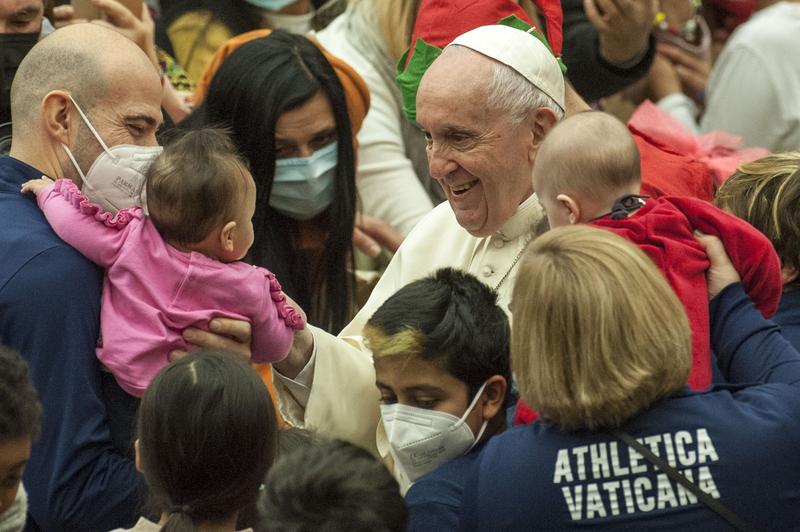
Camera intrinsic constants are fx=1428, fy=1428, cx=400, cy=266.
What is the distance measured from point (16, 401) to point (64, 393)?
2.06 feet

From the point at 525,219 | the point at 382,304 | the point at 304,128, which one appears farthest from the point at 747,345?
the point at 304,128

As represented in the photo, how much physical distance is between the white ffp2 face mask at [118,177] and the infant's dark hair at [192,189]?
5.5 inches

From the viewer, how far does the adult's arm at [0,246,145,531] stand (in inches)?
147

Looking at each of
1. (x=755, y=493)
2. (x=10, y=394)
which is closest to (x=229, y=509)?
(x=10, y=394)

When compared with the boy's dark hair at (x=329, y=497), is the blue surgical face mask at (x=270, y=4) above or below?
below

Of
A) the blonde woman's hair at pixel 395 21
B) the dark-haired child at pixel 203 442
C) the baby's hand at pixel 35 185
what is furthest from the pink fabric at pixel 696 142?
the dark-haired child at pixel 203 442

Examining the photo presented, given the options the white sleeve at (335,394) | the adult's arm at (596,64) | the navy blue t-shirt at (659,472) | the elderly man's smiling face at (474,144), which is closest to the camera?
the navy blue t-shirt at (659,472)

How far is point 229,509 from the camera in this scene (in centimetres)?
323

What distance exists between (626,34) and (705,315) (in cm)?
266

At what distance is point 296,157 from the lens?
5277 mm

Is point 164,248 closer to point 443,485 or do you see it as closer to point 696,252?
point 443,485

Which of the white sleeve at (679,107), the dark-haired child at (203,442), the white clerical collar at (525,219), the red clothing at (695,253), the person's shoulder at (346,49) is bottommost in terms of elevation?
the white sleeve at (679,107)

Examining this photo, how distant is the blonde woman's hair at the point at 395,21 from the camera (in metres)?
5.95

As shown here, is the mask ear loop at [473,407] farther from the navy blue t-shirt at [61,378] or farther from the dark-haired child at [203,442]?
the navy blue t-shirt at [61,378]
